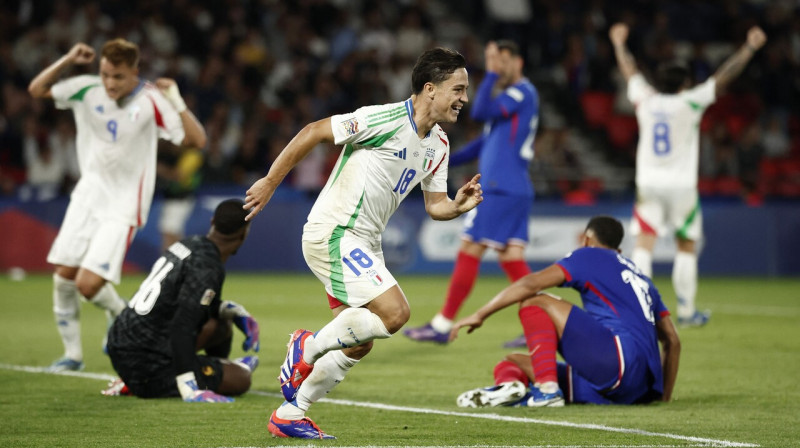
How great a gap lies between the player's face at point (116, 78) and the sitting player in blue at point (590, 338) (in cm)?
335

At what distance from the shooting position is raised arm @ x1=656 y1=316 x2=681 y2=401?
673cm

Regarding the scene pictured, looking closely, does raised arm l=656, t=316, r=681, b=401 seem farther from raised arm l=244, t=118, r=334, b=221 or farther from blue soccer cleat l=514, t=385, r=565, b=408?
raised arm l=244, t=118, r=334, b=221

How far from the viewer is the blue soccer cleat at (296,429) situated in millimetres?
5539

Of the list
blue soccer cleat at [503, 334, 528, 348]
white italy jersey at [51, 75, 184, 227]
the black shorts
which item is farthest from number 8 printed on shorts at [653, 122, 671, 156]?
the black shorts

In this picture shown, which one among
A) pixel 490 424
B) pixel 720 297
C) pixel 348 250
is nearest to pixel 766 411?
pixel 490 424

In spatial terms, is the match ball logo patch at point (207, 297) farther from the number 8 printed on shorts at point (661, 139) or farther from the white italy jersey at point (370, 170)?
the number 8 printed on shorts at point (661, 139)

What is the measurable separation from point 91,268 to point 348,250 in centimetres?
314

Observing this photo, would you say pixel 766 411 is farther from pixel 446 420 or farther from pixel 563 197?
pixel 563 197

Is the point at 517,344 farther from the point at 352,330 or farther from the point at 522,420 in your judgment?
the point at 352,330

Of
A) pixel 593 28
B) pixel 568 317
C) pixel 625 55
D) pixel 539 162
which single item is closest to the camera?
pixel 568 317

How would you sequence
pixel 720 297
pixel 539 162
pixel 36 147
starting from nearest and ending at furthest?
1. pixel 720 297
2. pixel 36 147
3. pixel 539 162

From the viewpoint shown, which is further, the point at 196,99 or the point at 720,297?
the point at 196,99

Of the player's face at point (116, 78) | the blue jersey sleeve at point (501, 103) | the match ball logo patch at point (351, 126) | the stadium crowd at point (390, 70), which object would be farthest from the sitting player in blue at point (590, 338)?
the stadium crowd at point (390, 70)

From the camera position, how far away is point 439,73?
573 cm
